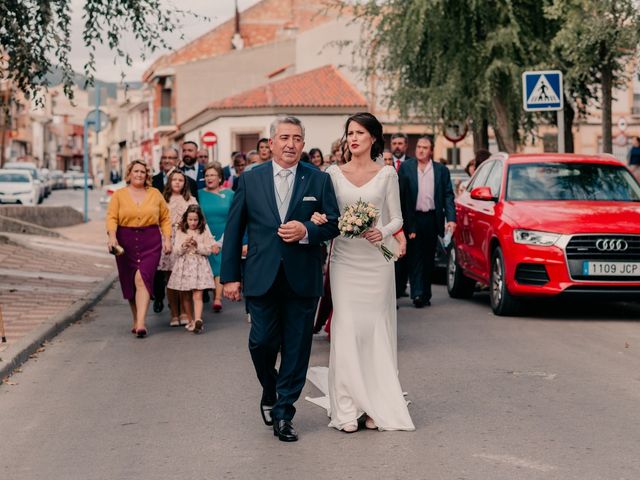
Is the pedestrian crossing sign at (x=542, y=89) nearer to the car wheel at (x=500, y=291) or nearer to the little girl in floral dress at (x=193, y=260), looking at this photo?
the car wheel at (x=500, y=291)

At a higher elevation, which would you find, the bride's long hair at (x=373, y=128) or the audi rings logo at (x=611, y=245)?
the bride's long hair at (x=373, y=128)

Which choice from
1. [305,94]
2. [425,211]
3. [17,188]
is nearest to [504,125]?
[425,211]

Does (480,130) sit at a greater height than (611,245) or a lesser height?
greater

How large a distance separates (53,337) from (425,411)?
545 cm

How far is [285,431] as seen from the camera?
6.93 meters

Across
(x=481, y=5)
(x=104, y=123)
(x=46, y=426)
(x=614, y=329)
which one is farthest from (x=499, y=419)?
(x=104, y=123)

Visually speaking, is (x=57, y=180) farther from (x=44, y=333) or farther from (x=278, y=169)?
(x=278, y=169)

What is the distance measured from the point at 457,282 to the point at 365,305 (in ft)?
26.9

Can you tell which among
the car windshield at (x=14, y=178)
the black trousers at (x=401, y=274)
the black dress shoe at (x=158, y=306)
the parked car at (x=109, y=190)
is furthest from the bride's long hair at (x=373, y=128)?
the car windshield at (x=14, y=178)

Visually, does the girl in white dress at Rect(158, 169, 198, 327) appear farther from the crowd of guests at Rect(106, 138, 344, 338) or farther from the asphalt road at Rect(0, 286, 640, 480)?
the asphalt road at Rect(0, 286, 640, 480)

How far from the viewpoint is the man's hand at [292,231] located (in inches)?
268

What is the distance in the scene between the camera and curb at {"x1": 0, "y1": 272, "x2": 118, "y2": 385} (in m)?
9.89

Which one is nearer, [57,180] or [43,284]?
[43,284]

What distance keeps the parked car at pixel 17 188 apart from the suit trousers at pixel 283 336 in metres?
40.6
